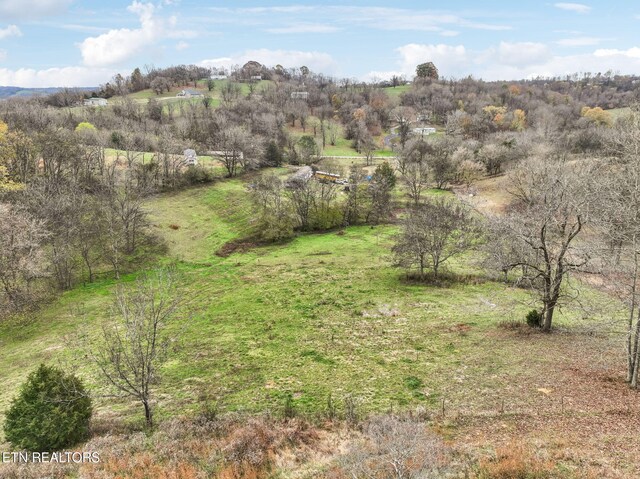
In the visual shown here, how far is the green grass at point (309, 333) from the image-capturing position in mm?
20438

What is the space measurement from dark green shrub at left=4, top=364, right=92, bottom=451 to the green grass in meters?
3.20

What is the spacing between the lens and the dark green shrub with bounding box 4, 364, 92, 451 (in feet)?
49.3

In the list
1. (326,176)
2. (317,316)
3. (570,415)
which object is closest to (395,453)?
(570,415)

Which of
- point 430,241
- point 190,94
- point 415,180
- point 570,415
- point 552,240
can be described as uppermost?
point 190,94

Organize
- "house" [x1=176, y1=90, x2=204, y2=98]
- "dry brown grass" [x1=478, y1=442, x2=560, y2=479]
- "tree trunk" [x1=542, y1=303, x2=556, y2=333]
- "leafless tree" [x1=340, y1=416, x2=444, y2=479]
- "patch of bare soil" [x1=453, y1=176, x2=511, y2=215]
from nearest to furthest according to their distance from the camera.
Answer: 1. "dry brown grass" [x1=478, y1=442, x2=560, y2=479]
2. "leafless tree" [x1=340, y1=416, x2=444, y2=479]
3. "tree trunk" [x1=542, y1=303, x2=556, y2=333]
4. "patch of bare soil" [x1=453, y1=176, x2=511, y2=215]
5. "house" [x1=176, y1=90, x2=204, y2=98]

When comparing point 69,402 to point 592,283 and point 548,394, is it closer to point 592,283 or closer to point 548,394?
point 548,394

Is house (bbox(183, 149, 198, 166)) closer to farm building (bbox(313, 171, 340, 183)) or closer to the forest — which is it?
the forest

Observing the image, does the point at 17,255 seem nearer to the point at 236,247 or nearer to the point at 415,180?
the point at 236,247

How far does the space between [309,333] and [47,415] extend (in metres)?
16.0

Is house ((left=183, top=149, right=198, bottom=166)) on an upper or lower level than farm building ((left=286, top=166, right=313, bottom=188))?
upper

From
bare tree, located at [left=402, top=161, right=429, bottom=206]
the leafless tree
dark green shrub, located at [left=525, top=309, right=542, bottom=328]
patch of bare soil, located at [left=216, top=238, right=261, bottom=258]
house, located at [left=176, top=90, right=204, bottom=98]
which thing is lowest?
patch of bare soil, located at [left=216, top=238, right=261, bottom=258]

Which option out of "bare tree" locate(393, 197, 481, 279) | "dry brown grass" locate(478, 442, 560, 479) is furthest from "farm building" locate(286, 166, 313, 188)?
"dry brown grass" locate(478, 442, 560, 479)

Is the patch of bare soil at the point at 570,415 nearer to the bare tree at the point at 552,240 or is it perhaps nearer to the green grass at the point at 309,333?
the green grass at the point at 309,333

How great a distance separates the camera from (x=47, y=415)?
15.2 meters
